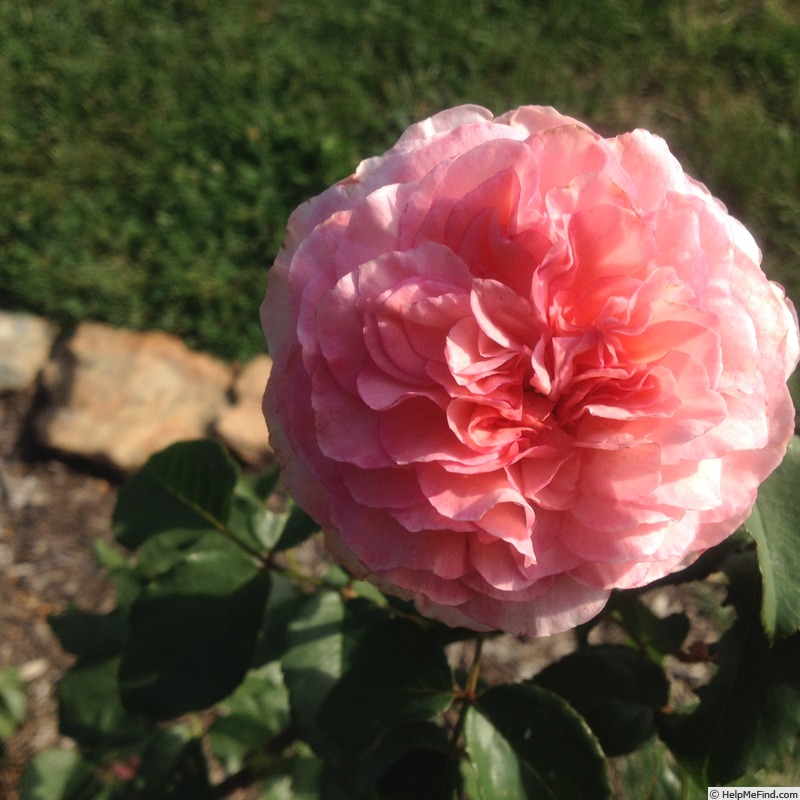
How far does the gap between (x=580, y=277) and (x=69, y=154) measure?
7.07 ft

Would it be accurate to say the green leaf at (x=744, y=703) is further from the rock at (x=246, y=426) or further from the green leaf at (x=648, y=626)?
the rock at (x=246, y=426)

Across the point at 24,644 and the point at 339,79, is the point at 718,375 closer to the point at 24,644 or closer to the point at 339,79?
the point at 24,644

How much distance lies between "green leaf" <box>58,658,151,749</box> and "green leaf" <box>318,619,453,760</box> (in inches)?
22.5

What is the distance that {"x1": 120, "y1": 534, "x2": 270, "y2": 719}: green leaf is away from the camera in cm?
88

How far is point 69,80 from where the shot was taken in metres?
2.47

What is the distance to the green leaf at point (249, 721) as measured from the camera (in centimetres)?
128

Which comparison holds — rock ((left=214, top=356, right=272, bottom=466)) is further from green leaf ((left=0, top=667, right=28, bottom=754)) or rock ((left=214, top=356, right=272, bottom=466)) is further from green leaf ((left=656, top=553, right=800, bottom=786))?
green leaf ((left=656, top=553, right=800, bottom=786))

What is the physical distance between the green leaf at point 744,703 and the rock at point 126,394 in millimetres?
1507

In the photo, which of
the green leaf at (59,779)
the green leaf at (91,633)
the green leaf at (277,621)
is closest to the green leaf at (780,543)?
the green leaf at (277,621)

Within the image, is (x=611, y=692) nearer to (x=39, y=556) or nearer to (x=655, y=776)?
(x=655, y=776)

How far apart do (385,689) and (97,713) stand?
641 mm

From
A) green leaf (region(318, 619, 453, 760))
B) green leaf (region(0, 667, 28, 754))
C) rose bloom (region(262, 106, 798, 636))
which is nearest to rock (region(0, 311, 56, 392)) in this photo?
green leaf (region(0, 667, 28, 754))

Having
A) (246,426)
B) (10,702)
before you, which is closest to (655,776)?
(246,426)

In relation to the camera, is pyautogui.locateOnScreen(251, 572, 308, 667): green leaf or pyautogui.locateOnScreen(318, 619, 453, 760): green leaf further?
pyautogui.locateOnScreen(251, 572, 308, 667): green leaf
